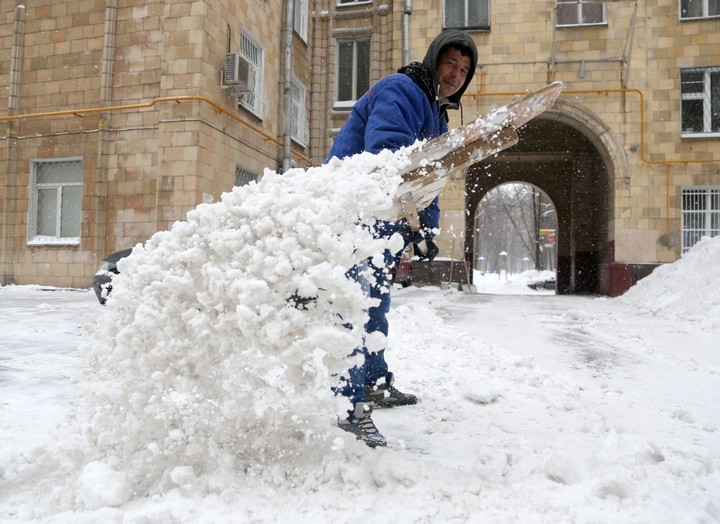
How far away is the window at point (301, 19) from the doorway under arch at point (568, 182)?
591 centimetres

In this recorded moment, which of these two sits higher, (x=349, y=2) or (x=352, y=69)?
(x=349, y=2)

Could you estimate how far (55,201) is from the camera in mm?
9422

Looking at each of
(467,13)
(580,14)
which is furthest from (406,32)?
(580,14)

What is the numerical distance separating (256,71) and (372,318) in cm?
910

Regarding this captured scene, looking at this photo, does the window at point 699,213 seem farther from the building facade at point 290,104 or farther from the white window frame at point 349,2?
the white window frame at point 349,2

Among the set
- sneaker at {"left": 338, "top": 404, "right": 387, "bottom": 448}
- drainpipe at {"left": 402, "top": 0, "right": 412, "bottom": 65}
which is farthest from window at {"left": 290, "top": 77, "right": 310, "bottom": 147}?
sneaker at {"left": 338, "top": 404, "right": 387, "bottom": 448}

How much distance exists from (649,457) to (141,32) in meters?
9.63

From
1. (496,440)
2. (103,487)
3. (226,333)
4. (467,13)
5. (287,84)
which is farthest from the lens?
(467,13)

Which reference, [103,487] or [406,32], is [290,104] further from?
[103,487]

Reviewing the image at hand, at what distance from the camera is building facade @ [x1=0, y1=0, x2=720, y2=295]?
857 centimetres

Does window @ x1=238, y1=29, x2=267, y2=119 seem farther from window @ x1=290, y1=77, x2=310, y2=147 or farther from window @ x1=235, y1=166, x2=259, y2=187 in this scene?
window @ x1=290, y1=77, x2=310, y2=147

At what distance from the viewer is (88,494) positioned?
1417 millimetres

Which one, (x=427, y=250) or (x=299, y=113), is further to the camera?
(x=299, y=113)

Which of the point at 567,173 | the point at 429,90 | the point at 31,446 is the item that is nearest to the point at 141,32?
the point at 429,90
